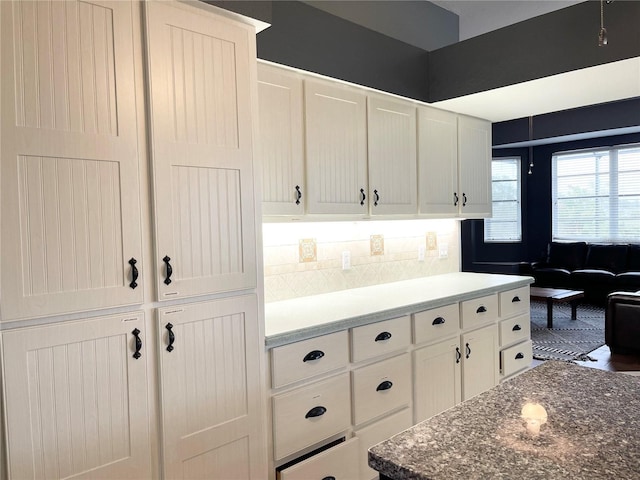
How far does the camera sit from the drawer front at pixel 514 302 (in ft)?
10.9

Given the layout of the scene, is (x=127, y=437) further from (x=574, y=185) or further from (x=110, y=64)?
(x=574, y=185)

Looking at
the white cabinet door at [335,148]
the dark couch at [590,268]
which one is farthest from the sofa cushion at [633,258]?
the white cabinet door at [335,148]

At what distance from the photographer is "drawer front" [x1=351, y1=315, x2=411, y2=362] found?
2.31 m

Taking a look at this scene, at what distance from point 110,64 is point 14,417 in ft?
3.77

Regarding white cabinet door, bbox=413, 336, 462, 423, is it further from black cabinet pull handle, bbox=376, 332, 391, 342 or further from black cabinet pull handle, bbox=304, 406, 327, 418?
black cabinet pull handle, bbox=304, 406, 327, 418

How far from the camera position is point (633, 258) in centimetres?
716

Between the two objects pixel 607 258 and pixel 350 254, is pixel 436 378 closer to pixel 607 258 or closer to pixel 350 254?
pixel 350 254

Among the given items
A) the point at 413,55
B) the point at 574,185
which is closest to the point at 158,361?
the point at 413,55

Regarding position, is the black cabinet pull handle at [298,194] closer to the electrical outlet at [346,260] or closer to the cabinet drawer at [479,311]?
the electrical outlet at [346,260]

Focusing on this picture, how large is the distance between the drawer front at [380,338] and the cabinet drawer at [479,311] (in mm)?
573

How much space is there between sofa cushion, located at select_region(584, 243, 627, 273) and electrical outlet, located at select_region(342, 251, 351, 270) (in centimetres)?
597

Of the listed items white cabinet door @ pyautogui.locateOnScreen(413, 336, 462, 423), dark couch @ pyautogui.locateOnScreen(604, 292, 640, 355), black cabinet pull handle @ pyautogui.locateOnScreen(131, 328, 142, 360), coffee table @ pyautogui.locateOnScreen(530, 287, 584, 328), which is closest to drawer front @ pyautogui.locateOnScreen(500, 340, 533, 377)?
white cabinet door @ pyautogui.locateOnScreen(413, 336, 462, 423)

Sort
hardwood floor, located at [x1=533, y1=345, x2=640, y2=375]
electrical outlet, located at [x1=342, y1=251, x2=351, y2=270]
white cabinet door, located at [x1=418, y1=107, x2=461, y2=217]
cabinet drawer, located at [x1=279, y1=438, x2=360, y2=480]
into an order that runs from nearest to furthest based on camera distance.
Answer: cabinet drawer, located at [x1=279, y1=438, x2=360, y2=480] → electrical outlet, located at [x1=342, y1=251, x2=351, y2=270] → white cabinet door, located at [x1=418, y1=107, x2=461, y2=217] → hardwood floor, located at [x1=533, y1=345, x2=640, y2=375]

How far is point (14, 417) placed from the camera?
4.59 feet
